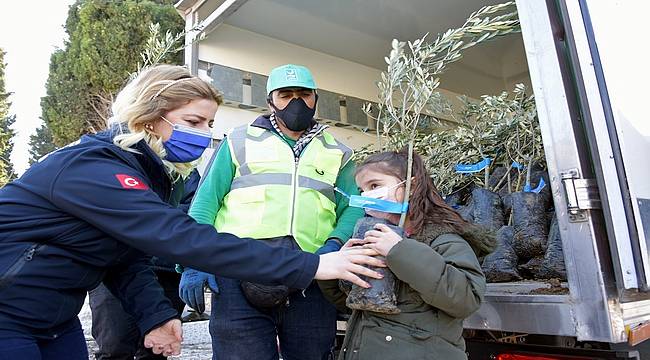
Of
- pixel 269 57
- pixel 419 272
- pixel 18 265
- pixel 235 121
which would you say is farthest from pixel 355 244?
pixel 269 57

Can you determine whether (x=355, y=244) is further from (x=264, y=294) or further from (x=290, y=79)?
(x=290, y=79)

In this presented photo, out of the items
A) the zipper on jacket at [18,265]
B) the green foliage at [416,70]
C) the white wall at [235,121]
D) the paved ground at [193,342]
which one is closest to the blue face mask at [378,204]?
the green foliage at [416,70]

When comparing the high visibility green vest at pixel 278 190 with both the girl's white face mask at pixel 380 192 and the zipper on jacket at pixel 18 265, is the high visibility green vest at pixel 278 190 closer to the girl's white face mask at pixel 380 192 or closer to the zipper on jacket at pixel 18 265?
the girl's white face mask at pixel 380 192

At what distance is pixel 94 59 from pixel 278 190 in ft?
30.0

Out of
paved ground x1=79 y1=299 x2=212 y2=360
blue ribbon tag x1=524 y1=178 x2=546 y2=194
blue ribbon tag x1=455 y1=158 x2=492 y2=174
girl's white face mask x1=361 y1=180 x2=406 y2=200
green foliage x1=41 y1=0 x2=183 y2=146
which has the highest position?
green foliage x1=41 y1=0 x2=183 y2=146

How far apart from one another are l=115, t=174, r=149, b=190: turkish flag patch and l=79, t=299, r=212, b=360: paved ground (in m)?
2.87

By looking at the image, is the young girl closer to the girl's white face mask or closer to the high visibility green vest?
the girl's white face mask

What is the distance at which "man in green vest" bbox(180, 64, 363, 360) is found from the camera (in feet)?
5.76

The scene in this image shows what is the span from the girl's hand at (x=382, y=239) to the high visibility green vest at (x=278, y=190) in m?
0.45

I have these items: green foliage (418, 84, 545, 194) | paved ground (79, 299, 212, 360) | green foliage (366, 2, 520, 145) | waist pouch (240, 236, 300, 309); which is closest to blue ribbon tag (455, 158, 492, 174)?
green foliage (418, 84, 545, 194)

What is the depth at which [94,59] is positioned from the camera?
970 cm

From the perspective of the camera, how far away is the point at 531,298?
1459mm

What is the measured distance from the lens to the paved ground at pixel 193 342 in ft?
13.2

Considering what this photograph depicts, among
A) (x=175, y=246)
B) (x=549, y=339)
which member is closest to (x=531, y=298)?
(x=549, y=339)
